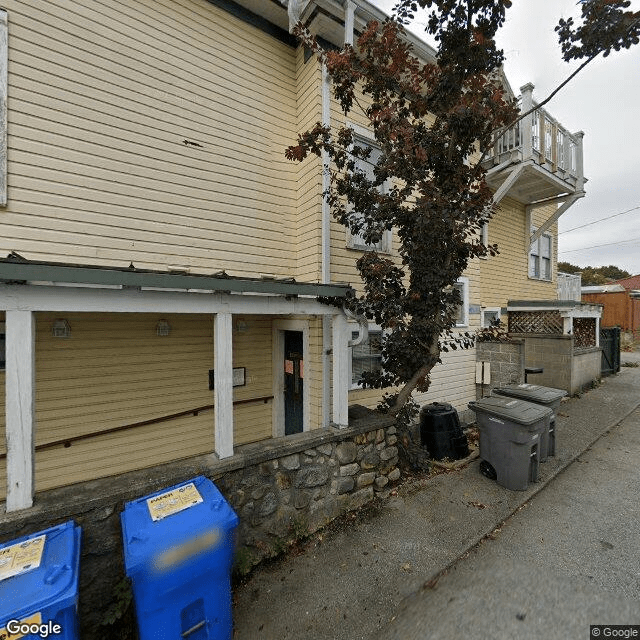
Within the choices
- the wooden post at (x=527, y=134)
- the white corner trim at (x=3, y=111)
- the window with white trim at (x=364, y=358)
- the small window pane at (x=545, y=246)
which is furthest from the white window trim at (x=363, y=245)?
the small window pane at (x=545, y=246)

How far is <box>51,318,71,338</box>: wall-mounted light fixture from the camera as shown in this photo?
432cm

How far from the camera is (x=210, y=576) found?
7.58 feet

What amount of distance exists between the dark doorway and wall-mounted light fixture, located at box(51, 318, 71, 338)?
3296mm

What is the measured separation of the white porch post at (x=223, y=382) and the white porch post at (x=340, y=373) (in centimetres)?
138

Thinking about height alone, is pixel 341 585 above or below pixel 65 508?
below

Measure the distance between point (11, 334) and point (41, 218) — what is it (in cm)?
235

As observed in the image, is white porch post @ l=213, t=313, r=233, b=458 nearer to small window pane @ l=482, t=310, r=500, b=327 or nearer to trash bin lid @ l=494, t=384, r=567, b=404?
trash bin lid @ l=494, t=384, r=567, b=404

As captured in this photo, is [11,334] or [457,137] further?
[457,137]

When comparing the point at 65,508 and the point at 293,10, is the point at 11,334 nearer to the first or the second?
the point at 65,508

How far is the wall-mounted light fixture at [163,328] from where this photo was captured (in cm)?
507

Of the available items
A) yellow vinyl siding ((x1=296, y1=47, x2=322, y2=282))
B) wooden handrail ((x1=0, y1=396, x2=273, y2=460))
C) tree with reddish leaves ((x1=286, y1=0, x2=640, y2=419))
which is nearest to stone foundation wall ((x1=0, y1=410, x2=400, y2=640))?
tree with reddish leaves ((x1=286, y1=0, x2=640, y2=419))

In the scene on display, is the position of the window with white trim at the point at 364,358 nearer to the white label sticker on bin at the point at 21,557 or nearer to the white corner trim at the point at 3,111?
the white label sticker on bin at the point at 21,557

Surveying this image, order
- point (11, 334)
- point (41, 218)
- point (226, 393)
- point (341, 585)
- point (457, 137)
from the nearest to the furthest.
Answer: point (11, 334), point (341, 585), point (226, 393), point (41, 218), point (457, 137)

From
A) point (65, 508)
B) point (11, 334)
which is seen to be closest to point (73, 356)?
point (11, 334)
